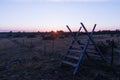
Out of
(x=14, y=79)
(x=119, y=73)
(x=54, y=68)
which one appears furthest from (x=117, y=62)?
(x=14, y=79)

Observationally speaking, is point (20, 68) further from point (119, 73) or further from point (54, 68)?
point (119, 73)

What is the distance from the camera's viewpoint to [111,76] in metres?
11.1

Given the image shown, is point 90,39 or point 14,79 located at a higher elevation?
point 90,39

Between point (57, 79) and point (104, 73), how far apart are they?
241 cm

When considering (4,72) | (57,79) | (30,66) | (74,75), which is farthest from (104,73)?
(4,72)

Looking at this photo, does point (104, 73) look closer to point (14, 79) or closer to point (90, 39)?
point (90, 39)

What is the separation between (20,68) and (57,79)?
3342 mm

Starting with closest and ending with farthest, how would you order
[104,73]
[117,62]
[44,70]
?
[104,73]
[44,70]
[117,62]

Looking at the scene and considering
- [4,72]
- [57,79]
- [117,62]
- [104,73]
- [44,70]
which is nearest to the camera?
[57,79]

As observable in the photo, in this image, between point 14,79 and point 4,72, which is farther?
point 4,72

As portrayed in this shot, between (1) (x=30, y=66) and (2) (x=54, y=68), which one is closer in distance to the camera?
(2) (x=54, y=68)

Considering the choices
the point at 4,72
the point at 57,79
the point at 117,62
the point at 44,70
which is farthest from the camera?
the point at 117,62

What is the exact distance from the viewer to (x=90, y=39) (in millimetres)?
11680

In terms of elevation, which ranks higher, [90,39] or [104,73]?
[90,39]
